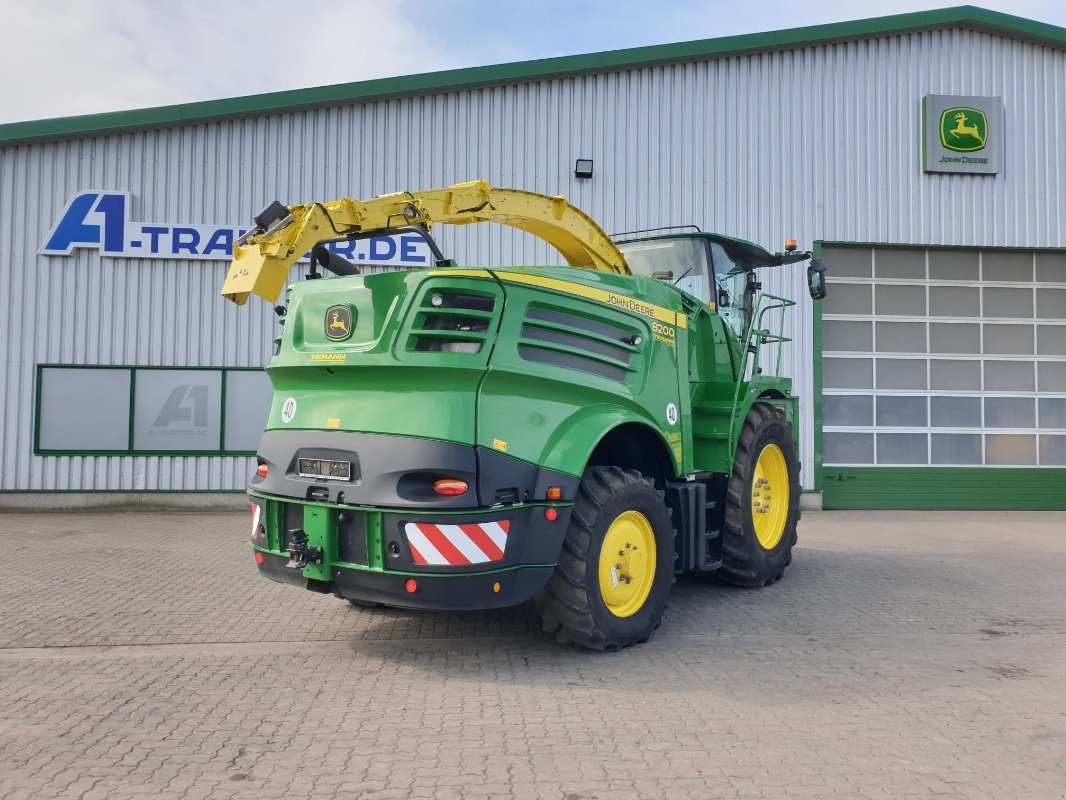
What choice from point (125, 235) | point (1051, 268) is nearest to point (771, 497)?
point (1051, 268)

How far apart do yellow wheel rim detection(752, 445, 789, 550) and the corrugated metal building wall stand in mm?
5926

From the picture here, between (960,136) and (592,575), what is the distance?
1171cm

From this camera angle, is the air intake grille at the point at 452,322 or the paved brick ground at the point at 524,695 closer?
the paved brick ground at the point at 524,695

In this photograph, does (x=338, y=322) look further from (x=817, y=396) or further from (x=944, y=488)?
(x=944, y=488)

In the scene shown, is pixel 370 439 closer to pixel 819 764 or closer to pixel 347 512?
pixel 347 512

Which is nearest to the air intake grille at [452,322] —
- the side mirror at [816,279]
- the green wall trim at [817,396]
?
the side mirror at [816,279]

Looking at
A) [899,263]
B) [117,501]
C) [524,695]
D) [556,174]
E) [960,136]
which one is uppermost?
[960,136]

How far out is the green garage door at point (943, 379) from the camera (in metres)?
13.6

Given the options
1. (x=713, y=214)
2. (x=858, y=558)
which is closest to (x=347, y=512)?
(x=858, y=558)

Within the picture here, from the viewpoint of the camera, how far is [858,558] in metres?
8.95

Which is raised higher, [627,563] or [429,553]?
[429,553]

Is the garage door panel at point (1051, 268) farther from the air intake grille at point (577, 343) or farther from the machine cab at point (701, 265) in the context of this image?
the air intake grille at point (577, 343)

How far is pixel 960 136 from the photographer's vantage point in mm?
13547

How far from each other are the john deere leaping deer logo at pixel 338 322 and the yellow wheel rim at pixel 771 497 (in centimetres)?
389
